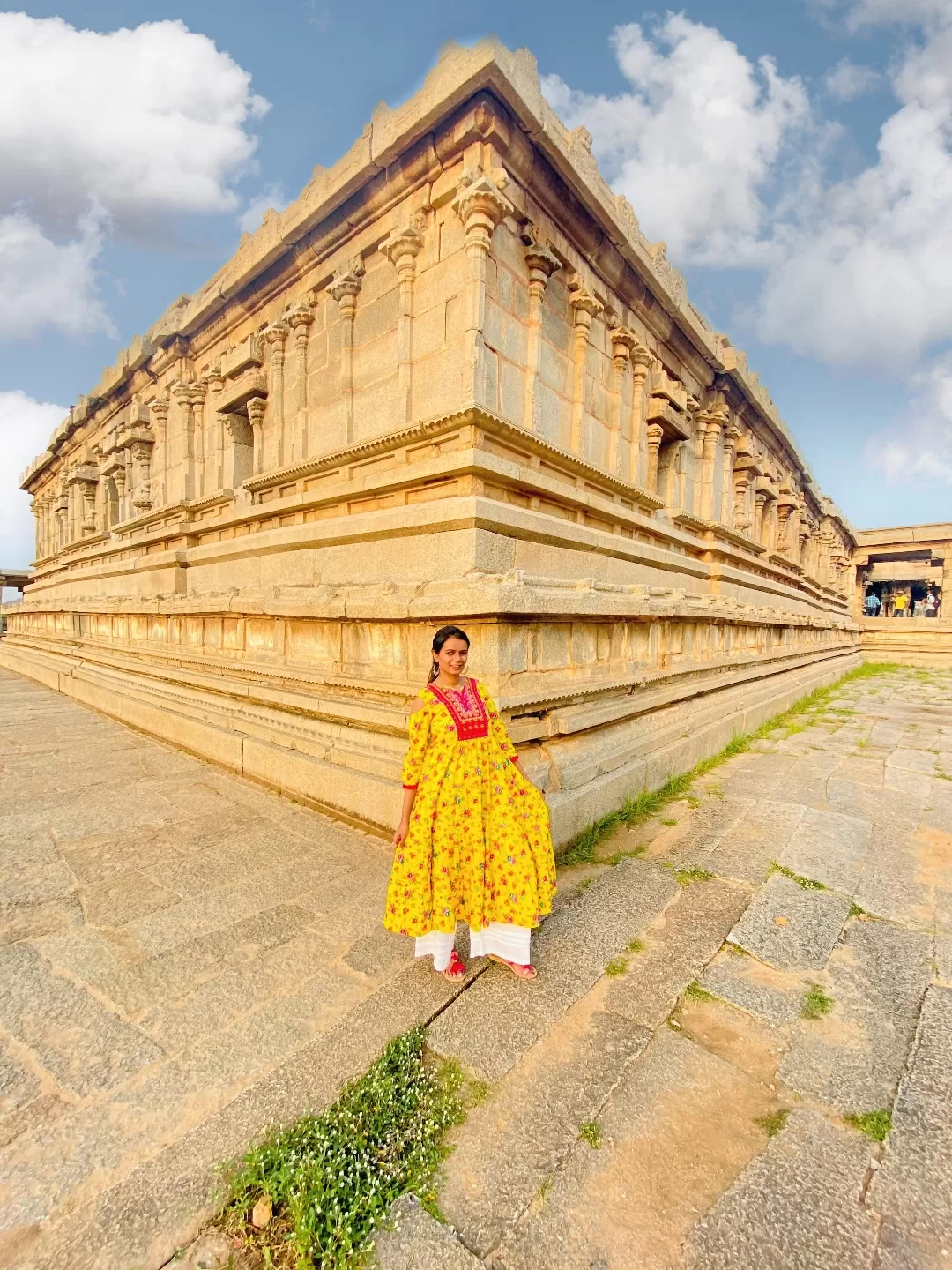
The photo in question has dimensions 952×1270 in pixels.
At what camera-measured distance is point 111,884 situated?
331 cm

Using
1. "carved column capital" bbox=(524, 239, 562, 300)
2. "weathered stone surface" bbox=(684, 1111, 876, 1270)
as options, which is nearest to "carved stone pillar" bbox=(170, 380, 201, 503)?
"carved column capital" bbox=(524, 239, 562, 300)

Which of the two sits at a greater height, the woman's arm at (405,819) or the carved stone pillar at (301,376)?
the carved stone pillar at (301,376)

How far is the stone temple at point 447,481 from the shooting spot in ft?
14.1

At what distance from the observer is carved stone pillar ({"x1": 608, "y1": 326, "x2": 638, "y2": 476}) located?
6.57 meters

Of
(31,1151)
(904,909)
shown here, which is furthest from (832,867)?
(31,1151)

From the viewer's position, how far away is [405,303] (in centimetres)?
509

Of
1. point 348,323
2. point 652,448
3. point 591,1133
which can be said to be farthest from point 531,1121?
point 652,448

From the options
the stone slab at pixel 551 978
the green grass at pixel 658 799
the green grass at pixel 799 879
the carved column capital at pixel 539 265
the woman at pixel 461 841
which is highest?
the carved column capital at pixel 539 265

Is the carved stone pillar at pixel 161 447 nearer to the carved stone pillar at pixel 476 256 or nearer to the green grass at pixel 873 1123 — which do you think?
the carved stone pillar at pixel 476 256

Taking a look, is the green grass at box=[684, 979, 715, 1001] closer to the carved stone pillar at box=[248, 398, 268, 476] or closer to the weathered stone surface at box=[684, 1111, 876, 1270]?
the weathered stone surface at box=[684, 1111, 876, 1270]

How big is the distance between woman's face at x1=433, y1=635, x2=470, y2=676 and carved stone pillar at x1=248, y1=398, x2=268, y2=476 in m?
5.61

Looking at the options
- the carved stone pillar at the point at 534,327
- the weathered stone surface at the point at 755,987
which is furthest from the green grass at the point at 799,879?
the carved stone pillar at the point at 534,327

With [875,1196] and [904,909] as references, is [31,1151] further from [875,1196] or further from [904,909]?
[904,909]

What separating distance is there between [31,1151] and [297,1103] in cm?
78
